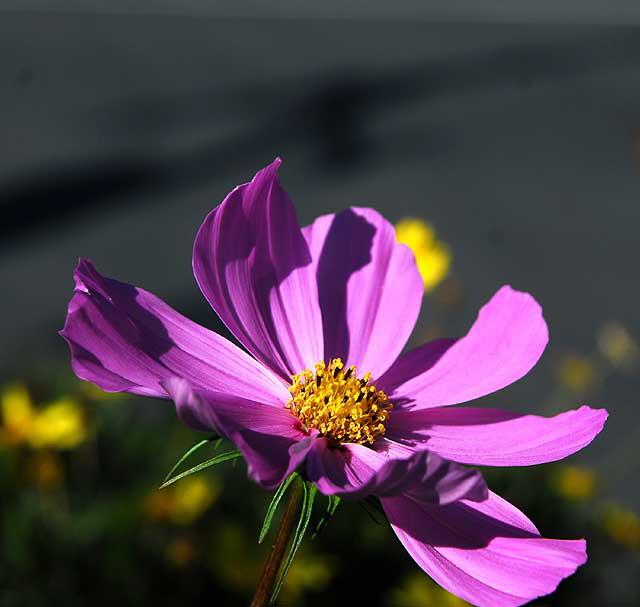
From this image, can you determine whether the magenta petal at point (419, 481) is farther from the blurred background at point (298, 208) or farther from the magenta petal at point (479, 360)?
the blurred background at point (298, 208)

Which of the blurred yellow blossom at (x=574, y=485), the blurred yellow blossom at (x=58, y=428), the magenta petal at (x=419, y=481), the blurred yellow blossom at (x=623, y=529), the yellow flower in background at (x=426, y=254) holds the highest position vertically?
the yellow flower in background at (x=426, y=254)

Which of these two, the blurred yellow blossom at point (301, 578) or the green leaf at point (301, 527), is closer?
the green leaf at point (301, 527)

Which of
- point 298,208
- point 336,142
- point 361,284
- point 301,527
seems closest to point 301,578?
point 361,284

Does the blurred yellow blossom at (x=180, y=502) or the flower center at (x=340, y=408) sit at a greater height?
the flower center at (x=340, y=408)

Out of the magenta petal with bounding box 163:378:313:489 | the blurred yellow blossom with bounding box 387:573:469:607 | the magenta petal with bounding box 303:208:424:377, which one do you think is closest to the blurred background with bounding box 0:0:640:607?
the blurred yellow blossom with bounding box 387:573:469:607

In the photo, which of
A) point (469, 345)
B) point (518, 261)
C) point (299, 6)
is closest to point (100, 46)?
point (299, 6)

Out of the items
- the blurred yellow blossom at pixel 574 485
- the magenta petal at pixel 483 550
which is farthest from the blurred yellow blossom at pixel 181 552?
the magenta petal at pixel 483 550

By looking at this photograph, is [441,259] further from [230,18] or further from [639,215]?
A: [230,18]

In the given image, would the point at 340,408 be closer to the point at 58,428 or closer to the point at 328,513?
the point at 328,513
